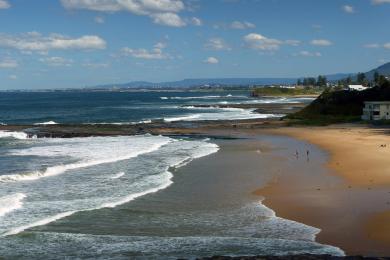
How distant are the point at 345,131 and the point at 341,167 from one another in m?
23.7

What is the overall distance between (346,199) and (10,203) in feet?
44.8

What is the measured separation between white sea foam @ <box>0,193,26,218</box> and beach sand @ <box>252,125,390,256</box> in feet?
33.4

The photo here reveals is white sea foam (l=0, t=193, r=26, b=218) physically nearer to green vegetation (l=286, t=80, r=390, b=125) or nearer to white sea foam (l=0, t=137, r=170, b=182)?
white sea foam (l=0, t=137, r=170, b=182)

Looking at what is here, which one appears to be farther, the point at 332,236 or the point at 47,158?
the point at 47,158

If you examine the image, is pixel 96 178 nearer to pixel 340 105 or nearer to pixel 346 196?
pixel 346 196

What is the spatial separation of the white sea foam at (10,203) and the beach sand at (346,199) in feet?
33.4

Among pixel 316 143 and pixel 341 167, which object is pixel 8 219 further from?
pixel 316 143

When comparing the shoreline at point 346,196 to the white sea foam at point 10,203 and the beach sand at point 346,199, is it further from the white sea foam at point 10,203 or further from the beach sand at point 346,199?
the white sea foam at point 10,203

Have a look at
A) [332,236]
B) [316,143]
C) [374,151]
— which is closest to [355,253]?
[332,236]

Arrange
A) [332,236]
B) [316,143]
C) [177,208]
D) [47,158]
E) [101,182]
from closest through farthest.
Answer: [332,236]
[177,208]
[101,182]
[47,158]
[316,143]

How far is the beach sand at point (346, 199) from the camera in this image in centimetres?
1781

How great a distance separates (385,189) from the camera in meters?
25.1

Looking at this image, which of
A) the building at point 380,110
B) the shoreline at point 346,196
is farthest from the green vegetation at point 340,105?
the shoreline at point 346,196

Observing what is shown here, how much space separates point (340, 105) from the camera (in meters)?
73.3
